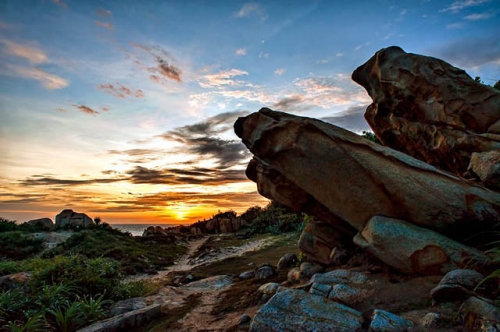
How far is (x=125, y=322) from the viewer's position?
353 inches

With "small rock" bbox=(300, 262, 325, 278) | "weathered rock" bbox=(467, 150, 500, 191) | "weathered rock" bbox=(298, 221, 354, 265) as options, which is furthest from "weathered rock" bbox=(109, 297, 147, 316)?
"weathered rock" bbox=(467, 150, 500, 191)

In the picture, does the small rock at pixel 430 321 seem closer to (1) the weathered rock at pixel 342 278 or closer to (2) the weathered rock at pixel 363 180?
(1) the weathered rock at pixel 342 278

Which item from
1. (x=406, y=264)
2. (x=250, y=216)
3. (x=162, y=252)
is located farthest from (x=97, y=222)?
(x=406, y=264)

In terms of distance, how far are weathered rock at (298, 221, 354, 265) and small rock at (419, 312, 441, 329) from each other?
18.3ft

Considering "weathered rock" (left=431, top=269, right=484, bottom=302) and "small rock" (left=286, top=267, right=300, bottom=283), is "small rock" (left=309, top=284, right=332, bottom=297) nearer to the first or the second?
"weathered rock" (left=431, top=269, right=484, bottom=302)

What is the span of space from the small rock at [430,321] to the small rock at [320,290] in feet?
8.67

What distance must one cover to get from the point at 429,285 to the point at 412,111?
904cm

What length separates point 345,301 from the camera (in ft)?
26.1

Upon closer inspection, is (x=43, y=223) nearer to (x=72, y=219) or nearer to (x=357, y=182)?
(x=72, y=219)

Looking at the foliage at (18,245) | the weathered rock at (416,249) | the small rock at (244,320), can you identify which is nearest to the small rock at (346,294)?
the weathered rock at (416,249)

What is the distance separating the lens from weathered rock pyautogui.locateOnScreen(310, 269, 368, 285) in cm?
916

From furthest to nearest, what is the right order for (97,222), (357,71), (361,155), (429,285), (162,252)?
(97,222)
(162,252)
(357,71)
(361,155)
(429,285)

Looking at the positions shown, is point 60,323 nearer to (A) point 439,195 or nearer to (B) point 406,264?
(B) point 406,264

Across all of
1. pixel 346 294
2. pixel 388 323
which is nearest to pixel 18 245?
pixel 346 294
